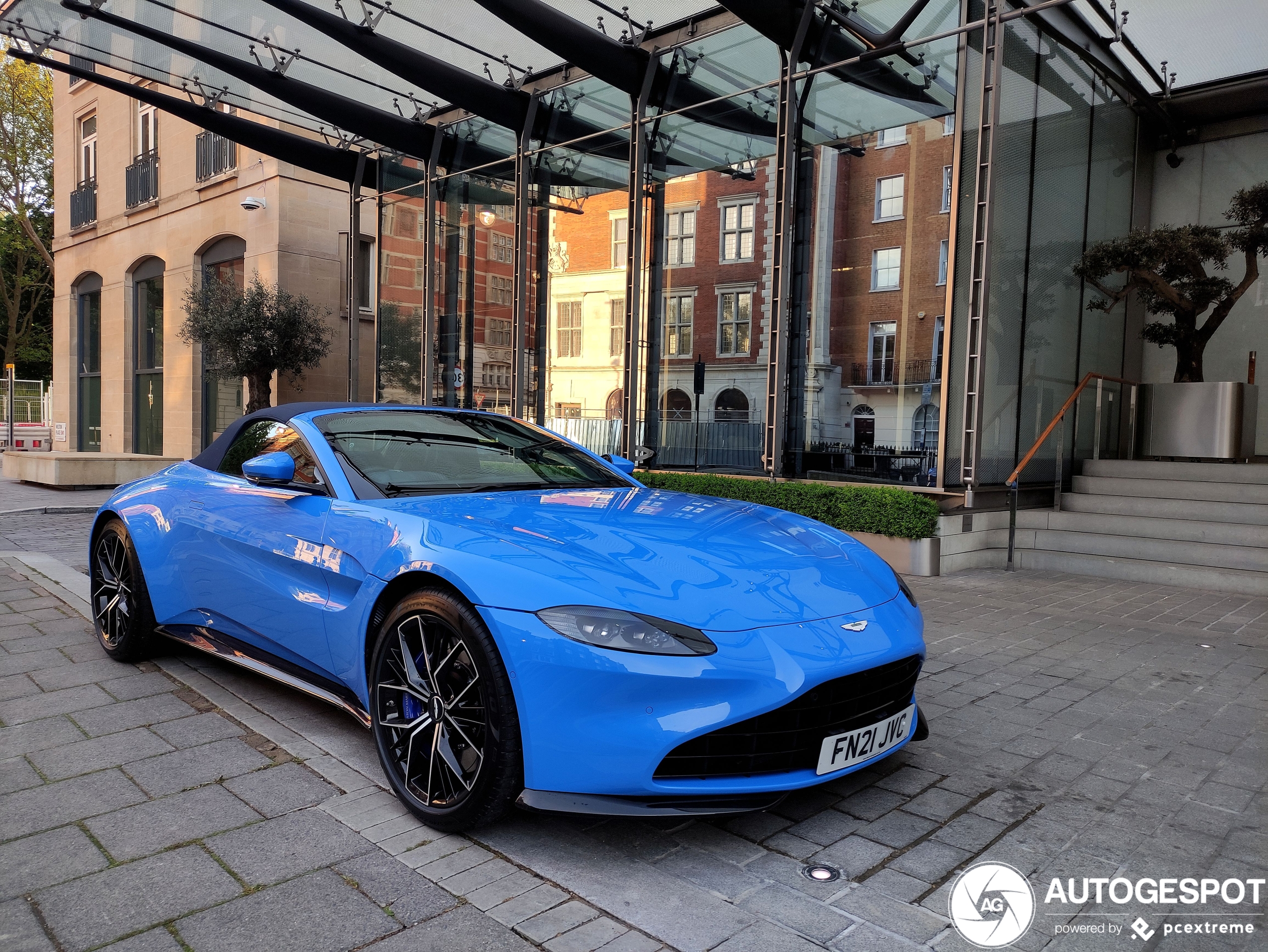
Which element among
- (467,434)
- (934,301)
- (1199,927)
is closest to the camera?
(1199,927)

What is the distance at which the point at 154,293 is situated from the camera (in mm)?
23016

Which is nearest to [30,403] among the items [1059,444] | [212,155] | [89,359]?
[89,359]

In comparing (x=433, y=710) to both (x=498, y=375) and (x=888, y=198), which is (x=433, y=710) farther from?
(x=498, y=375)

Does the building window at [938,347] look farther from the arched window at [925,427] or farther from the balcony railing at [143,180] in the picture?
the balcony railing at [143,180]

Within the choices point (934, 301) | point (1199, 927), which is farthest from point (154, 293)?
point (1199, 927)

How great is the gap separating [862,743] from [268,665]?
2.37m

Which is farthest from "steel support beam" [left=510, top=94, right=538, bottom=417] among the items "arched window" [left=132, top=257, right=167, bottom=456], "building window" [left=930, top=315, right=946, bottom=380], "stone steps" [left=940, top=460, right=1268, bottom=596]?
"arched window" [left=132, top=257, right=167, bottom=456]

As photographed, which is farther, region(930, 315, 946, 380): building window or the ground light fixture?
region(930, 315, 946, 380): building window

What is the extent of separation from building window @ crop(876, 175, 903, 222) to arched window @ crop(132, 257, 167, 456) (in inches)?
747

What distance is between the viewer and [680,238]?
11.7 m

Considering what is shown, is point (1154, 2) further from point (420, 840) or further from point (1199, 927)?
point (420, 840)

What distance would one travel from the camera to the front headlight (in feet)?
7.89

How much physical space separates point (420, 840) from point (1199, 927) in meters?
2.15

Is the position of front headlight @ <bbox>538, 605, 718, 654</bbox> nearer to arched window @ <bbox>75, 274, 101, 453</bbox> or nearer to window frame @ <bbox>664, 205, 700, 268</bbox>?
window frame @ <bbox>664, 205, 700, 268</bbox>
